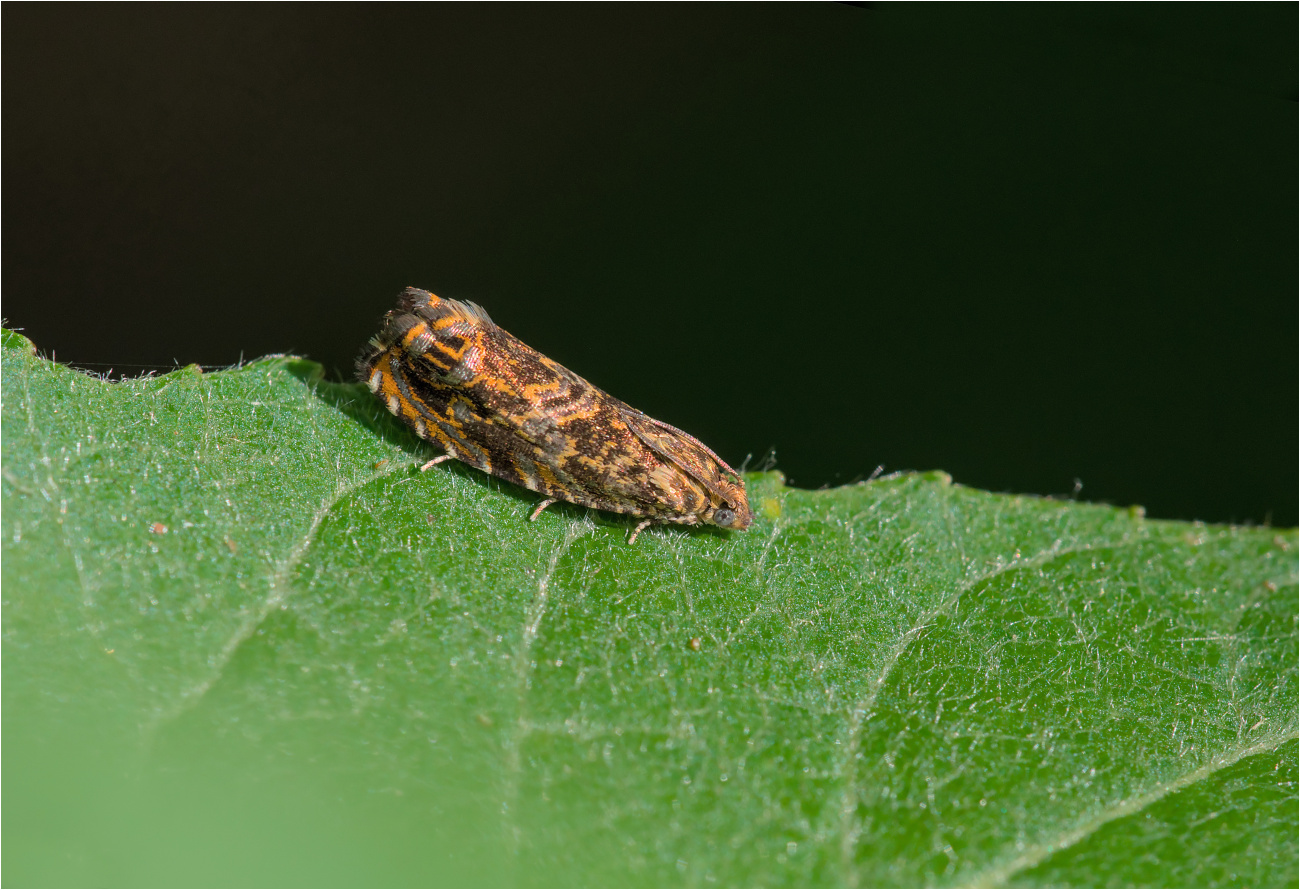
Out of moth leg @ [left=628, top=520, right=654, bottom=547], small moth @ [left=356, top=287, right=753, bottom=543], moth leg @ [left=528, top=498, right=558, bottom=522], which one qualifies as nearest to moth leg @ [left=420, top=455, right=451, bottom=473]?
small moth @ [left=356, top=287, right=753, bottom=543]

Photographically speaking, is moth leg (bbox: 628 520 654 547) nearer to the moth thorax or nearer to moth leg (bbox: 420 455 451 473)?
moth leg (bbox: 420 455 451 473)

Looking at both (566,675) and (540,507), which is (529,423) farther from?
(566,675)

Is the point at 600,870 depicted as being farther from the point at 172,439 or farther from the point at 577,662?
the point at 172,439

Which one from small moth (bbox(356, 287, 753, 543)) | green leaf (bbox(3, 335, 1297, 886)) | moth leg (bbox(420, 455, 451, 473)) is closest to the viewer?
green leaf (bbox(3, 335, 1297, 886))

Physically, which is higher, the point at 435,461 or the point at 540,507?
the point at 435,461

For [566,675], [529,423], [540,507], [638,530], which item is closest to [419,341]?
[529,423]

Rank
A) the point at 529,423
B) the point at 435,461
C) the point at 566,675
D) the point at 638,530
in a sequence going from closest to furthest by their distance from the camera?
the point at 566,675 → the point at 435,461 → the point at 638,530 → the point at 529,423

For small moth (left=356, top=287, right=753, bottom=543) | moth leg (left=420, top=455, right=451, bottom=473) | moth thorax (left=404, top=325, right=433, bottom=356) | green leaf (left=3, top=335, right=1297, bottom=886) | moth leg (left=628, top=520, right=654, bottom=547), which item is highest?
moth thorax (left=404, top=325, right=433, bottom=356)
